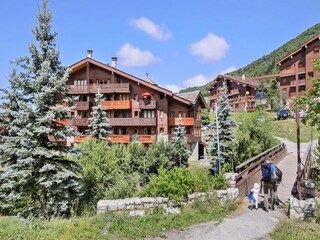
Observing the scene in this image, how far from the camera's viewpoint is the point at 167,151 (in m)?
30.0

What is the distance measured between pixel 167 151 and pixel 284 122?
1189 inches

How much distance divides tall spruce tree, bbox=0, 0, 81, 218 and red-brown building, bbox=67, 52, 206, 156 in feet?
82.2

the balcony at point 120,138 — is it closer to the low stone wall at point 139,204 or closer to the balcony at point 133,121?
the balcony at point 133,121

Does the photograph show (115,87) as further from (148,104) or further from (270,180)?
(270,180)

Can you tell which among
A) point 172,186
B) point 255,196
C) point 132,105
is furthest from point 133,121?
point 255,196

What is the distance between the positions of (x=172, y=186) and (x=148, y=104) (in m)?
29.7

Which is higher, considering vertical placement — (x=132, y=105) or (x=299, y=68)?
(x=299, y=68)

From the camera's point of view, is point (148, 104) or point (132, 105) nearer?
point (148, 104)

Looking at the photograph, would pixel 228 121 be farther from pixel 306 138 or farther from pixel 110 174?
pixel 306 138

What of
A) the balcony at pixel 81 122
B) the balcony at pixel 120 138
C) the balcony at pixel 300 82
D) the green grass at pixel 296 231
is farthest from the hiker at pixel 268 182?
the balcony at pixel 300 82

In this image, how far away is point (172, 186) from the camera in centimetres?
1125

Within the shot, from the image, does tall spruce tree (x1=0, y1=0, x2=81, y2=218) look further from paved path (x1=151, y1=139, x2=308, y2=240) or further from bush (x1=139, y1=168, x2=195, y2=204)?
paved path (x1=151, y1=139, x2=308, y2=240)

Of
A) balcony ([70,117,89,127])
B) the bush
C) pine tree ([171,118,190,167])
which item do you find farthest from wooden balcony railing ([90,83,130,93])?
the bush

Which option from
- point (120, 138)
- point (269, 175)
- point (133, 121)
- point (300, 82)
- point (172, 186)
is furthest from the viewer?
point (300, 82)
